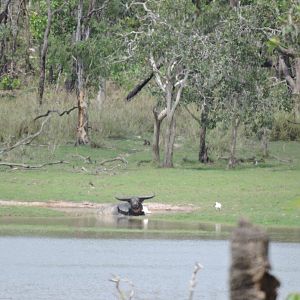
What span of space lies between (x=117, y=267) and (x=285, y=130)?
22701 millimetres

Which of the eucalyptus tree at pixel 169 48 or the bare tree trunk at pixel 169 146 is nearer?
the eucalyptus tree at pixel 169 48

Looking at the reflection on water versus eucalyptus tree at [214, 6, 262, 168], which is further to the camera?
eucalyptus tree at [214, 6, 262, 168]

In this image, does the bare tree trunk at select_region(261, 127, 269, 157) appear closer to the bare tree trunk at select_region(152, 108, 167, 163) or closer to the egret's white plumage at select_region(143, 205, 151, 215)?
the bare tree trunk at select_region(152, 108, 167, 163)

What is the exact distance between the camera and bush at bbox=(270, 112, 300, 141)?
118ft

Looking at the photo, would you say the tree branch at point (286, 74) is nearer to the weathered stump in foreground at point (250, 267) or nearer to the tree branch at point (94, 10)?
the tree branch at point (94, 10)

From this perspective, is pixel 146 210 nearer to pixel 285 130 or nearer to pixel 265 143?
pixel 265 143

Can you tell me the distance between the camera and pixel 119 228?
19.1 meters

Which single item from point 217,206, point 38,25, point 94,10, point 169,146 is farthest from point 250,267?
point 38,25

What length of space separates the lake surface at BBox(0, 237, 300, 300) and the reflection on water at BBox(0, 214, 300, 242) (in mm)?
774

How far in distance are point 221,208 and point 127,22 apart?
13.9 metres

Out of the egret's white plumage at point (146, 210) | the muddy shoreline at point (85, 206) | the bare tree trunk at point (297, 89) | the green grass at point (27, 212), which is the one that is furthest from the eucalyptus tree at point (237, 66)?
the green grass at point (27, 212)

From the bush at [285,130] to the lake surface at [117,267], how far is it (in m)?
19.2

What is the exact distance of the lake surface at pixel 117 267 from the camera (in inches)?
475

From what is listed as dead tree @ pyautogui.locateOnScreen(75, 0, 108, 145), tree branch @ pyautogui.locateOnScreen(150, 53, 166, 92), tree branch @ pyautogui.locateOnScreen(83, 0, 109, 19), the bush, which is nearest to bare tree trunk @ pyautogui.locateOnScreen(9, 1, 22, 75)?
dead tree @ pyautogui.locateOnScreen(75, 0, 108, 145)
